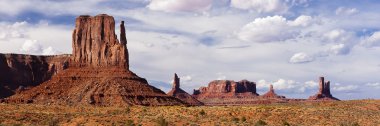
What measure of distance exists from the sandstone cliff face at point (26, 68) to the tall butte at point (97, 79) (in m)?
38.9

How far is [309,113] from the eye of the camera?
247ft

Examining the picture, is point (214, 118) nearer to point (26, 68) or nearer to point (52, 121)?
point (52, 121)

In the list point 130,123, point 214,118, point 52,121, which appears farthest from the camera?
point 214,118

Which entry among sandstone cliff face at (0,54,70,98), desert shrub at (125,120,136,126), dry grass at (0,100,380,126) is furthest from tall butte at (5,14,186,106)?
desert shrub at (125,120,136,126)

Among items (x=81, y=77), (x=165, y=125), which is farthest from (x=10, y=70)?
(x=165, y=125)

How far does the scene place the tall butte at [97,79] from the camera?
109438 millimetres

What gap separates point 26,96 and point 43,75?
70.2 metres

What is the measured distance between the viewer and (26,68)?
17862 cm

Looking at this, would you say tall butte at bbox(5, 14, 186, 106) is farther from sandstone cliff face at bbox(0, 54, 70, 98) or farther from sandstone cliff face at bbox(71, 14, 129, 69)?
sandstone cliff face at bbox(0, 54, 70, 98)

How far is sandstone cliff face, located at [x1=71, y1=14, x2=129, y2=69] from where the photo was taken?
427ft

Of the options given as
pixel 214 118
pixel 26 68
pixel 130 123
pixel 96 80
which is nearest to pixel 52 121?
pixel 130 123

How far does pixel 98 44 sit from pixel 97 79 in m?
18.8

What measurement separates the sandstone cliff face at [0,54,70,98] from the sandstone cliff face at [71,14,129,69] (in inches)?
1460

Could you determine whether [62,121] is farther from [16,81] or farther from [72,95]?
[16,81]
